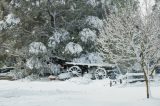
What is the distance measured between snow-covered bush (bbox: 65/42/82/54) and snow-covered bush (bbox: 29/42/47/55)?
2027 millimetres

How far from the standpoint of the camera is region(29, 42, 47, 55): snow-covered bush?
32.2 metres

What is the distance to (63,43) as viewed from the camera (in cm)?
3338

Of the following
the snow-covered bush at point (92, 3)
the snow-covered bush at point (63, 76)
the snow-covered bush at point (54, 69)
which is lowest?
the snow-covered bush at point (63, 76)

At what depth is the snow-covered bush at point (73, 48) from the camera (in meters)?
31.9

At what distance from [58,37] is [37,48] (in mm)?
2128

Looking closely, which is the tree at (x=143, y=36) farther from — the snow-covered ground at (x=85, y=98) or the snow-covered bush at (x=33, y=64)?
the snow-covered bush at (x=33, y=64)

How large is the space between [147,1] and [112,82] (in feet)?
28.8

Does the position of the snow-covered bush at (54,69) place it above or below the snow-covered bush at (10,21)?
below

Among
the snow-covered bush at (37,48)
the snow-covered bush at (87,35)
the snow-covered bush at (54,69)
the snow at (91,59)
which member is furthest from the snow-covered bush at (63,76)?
the snow-covered bush at (87,35)

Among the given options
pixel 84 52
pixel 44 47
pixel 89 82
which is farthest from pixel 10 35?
pixel 89 82

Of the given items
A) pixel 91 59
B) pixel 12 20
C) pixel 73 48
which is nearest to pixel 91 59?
pixel 91 59

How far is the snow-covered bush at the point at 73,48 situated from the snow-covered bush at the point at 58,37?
115 cm

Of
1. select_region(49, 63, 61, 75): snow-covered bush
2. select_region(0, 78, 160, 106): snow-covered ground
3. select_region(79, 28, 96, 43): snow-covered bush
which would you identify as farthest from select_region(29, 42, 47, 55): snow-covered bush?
select_region(0, 78, 160, 106): snow-covered ground

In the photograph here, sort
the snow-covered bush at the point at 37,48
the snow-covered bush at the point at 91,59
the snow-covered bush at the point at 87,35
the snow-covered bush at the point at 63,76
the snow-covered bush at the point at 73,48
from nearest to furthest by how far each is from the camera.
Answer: the snow-covered bush at the point at 63,76, the snow-covered bush at the point at 73,48, the snow-covered bush at the point at 37,48, the snow-covered bush at the point at 87,35, the snow-covered bush at the point at 91,59
